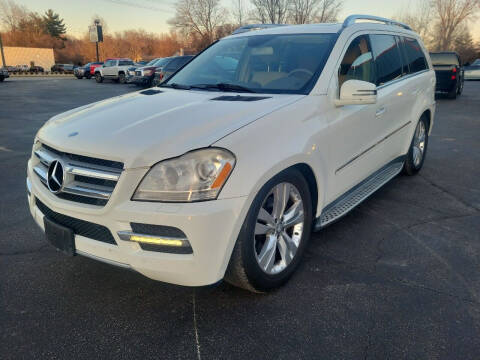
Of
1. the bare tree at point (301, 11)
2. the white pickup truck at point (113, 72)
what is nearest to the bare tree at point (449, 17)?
the bare tree at point (301, 11)

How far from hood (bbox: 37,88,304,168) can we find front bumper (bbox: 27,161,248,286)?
0.17m

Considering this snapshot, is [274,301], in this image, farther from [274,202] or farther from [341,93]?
[341,93]

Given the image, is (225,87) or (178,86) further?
(178,86)

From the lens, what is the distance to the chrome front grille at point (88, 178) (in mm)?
2123

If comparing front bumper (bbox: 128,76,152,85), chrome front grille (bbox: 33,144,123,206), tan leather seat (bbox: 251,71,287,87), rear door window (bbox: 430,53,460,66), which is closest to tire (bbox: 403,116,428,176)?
tan leather seat (bbox: 251,71,287,87)

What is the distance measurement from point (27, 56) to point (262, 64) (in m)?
82.5

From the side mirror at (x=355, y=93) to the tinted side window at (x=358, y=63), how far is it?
0.19 meters

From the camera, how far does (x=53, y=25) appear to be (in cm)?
9188

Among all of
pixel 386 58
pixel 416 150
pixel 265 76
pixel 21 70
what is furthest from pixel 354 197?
pixel 21 70

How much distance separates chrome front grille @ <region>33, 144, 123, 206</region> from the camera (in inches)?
83.6

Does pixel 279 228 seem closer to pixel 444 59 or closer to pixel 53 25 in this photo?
pixel 444 59

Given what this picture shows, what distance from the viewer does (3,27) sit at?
86438 millimetres

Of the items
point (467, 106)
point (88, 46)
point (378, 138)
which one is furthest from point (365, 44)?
point (88, 46)

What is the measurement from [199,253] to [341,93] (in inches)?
65.6
